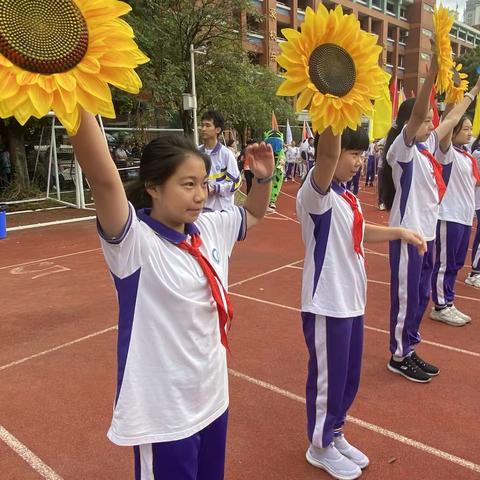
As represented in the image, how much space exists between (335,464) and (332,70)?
1874 mm

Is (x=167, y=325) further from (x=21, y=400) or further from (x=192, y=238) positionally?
(x=21, y=400)

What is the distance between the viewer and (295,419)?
9.64 feet

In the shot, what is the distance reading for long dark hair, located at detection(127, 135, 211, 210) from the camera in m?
1.56

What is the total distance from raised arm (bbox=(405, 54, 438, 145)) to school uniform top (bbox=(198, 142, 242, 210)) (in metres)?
2.05

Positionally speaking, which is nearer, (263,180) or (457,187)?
(263,180)

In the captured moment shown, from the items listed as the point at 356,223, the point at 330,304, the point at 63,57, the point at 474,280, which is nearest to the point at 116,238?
the point at 63,57

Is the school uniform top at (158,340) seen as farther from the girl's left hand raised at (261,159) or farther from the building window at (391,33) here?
the building window at (391,33)

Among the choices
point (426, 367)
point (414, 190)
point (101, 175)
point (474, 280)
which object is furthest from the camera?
point (474, 280)

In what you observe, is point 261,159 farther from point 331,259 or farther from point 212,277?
point 331,259

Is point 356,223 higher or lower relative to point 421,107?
lower

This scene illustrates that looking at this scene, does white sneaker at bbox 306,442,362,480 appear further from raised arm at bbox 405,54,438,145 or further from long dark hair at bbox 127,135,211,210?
raised arm at bbox 405,54,438,145

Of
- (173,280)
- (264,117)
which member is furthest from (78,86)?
(264,117)

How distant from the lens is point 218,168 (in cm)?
483

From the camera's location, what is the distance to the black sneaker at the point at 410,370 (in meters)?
3.35
